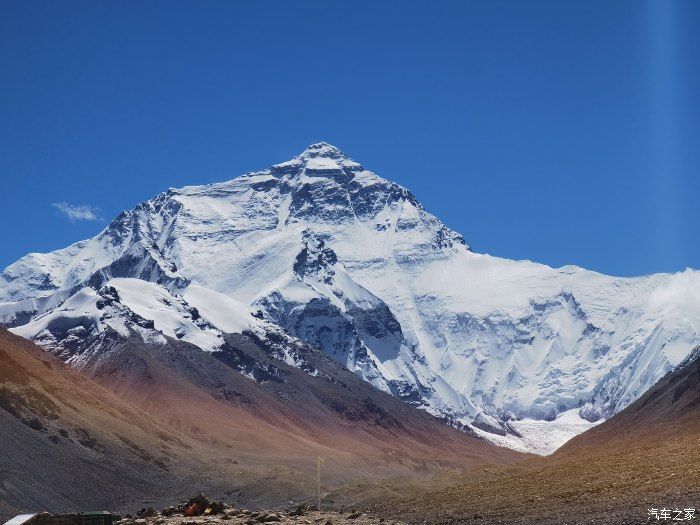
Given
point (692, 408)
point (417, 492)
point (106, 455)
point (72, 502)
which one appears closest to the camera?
point (417, 492)

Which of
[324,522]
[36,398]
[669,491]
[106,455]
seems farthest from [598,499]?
[36,398]

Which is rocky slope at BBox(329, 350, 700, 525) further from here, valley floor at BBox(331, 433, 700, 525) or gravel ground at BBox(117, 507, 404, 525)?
gravel ground at BBox(117, 507, 404, 525)

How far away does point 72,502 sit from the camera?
14562 cm

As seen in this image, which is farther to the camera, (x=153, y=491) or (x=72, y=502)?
(x=153, y=491)

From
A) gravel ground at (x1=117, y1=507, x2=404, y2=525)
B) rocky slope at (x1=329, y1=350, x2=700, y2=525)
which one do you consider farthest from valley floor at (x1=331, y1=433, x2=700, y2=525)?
gravel ground at (x1=117, y1=507, x2=404, y2=525)

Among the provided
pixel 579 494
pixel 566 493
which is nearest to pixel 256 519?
pixel 579 494

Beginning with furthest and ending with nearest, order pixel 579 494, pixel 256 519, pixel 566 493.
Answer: pixel 566 493 → pixel 579 494 → pixel 256 519

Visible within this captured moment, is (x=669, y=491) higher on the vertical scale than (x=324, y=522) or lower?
higher

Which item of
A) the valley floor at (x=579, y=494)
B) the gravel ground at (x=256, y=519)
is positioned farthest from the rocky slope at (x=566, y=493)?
the gravel ground at (x=256, y=519)

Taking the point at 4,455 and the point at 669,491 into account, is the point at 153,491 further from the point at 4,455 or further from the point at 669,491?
the point at 669,491

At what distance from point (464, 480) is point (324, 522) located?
56.2 meters

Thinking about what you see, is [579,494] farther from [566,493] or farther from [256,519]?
[256,519]

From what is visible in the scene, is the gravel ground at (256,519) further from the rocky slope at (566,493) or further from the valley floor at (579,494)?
the rocky slope at (566,493)

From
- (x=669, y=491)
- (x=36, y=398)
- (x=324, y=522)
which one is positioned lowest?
(x=324, y=522)
